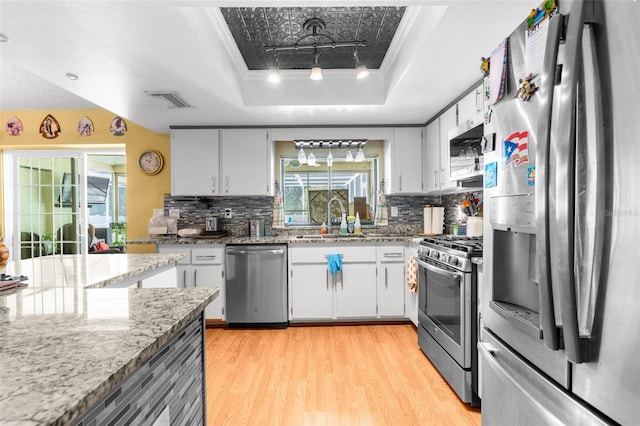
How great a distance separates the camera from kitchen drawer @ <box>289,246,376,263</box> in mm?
3365

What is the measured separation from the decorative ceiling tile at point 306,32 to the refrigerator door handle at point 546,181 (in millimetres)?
1674

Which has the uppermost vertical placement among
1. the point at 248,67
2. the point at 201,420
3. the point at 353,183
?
the point at 248,67

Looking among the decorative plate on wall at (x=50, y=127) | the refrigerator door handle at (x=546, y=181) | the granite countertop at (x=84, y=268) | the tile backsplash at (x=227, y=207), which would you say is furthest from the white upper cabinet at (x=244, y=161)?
the refrigerator door handle at (x=546, y=181)

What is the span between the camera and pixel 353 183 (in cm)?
416

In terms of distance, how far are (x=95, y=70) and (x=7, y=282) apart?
174 cm

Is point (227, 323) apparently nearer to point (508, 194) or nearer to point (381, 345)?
point (381, 345)

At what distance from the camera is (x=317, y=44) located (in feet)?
8.02

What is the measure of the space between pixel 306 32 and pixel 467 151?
4.94 feet

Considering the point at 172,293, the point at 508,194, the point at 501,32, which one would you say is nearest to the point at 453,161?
the point at 501,32

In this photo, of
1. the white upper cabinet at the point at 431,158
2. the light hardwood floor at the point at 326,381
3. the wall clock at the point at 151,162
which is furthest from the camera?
the wall clock at the point at 151,162

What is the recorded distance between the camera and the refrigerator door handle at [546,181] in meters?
0.78

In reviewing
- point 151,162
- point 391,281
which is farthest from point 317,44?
point 151,162

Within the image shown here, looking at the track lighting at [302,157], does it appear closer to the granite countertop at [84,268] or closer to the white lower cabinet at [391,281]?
the white lower cabinet at [391,281]

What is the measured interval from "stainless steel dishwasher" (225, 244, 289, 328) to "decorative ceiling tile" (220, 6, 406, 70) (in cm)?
180
